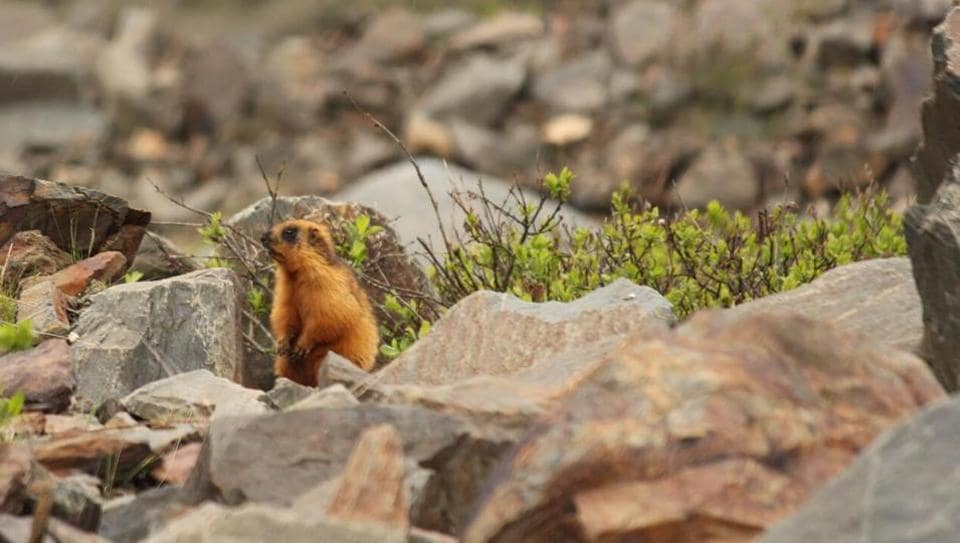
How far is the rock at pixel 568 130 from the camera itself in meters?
23.1

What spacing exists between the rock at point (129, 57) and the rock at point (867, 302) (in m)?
19.3

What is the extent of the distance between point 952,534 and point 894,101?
1734 centimetres

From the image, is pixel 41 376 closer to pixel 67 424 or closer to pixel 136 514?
pixel 67 424

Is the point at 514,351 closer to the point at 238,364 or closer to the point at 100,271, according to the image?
the point at 238,364

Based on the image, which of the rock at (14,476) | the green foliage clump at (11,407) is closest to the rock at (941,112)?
the green foliage clump at (11,407)

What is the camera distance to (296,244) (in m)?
9.38

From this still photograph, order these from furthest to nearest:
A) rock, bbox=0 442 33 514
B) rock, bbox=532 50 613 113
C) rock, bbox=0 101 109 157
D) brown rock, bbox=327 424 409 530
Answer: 1. rock, bbox=0 101 109 157
2. rock, bbox=532 50 613 113
3. rock, bbox=0 442 33 514
4. brown rock, bbox=327 424 409 530

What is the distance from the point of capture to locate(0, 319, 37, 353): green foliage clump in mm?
8047

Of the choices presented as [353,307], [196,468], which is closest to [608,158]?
[353,307]

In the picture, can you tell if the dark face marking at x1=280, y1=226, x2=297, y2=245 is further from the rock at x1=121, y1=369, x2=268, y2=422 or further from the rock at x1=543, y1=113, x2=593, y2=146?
the rock at x1=543, y1=113, x2=593, y2=146

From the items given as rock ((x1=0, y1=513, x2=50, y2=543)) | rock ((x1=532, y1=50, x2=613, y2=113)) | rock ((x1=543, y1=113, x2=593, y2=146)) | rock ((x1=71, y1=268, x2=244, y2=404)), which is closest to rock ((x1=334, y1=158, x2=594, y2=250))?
rock ((x1=543, y1=113, x2=593, y2=146))

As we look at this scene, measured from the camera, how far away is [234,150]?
25094 millimetres

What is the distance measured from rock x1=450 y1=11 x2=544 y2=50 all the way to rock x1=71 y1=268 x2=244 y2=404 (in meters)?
16.3

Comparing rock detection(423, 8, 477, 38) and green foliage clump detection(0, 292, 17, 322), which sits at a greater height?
green foliage clump detection(0, 292, 17, 322)
